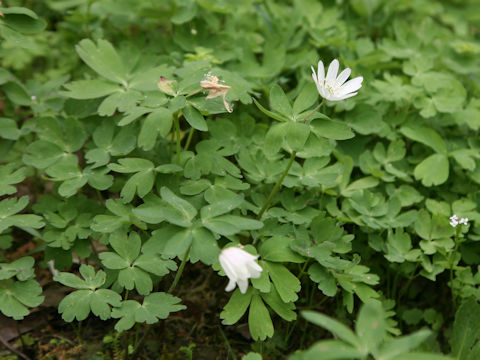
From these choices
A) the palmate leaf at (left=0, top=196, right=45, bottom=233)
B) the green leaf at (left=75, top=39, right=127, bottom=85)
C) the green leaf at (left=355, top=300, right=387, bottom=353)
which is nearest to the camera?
the green leaf at (left=355, top=300, right=387, bottom=353)

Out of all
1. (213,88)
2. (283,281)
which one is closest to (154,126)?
(213,88)

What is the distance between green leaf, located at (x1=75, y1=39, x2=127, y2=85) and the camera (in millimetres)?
2621

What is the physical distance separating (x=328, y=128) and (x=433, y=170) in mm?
918

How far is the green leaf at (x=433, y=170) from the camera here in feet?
8.83

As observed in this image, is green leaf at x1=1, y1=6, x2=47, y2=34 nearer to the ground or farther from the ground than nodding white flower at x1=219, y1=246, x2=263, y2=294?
farther from the ground

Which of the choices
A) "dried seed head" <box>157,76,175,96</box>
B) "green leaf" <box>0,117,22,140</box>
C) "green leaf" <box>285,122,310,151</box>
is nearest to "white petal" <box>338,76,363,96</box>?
"green leaf" <box>285,122,310,151</box>

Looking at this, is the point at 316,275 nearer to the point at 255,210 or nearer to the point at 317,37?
the point at 255,210

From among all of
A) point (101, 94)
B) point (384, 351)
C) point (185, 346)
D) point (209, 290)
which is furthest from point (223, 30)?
point (384, 351)

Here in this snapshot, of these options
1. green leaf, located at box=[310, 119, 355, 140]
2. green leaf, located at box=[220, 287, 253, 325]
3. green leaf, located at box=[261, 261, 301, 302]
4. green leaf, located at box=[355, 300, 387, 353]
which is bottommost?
green leaf, located at box=[220, 287, 253, 325]

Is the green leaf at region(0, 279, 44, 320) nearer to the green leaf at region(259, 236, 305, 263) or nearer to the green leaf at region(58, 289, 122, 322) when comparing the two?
the green leaf at region(58, 289, 122, 322)

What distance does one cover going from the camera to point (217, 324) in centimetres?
243

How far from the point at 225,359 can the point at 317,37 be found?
2.10 meters

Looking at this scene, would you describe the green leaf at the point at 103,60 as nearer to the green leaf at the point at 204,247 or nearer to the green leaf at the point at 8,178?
the green leaf at the point at 8,178

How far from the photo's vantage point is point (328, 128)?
2.15 metres
